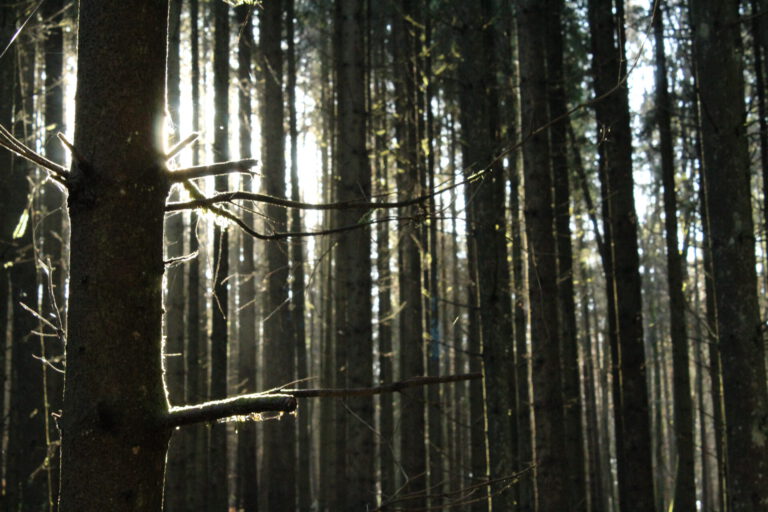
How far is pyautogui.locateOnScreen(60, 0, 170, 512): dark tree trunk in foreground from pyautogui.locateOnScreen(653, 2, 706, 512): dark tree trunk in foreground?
29.3ft

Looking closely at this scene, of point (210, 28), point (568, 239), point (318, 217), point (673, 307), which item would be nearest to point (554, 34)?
point (568, 239)

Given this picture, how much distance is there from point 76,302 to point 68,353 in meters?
0.13

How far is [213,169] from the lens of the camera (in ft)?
6.22

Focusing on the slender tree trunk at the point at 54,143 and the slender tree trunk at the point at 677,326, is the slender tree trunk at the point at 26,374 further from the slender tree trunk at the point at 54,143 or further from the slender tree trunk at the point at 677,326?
the slender tree trunk at the point at 677,326

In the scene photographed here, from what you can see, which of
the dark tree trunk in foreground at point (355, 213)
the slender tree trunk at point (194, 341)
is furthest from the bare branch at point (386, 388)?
the slender tree trunk at point (194, 341)

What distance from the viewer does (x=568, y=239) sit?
10.2 m

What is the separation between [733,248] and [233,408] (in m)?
A: 4.65

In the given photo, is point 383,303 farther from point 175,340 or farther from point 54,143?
point 54,143

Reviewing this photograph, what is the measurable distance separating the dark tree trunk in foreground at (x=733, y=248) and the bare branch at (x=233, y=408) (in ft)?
14.7

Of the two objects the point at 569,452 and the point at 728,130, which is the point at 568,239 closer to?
the point at 569,452

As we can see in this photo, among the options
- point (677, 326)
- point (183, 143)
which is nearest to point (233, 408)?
point (183, 143)

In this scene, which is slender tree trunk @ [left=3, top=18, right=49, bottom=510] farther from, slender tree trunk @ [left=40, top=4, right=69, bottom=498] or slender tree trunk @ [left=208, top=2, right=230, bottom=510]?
slender tree trunk @ [left=208, top=2, right=230, bottom=510]

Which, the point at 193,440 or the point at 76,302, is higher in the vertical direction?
the point at 76,302

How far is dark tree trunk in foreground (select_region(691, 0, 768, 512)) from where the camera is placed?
5.07 m
